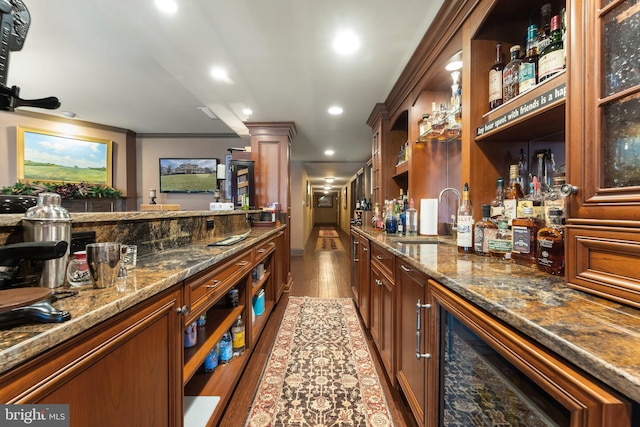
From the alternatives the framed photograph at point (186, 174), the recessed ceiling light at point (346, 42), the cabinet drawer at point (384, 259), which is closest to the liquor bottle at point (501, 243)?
the cabinet drawer at point (384, 259)

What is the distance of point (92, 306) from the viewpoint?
575mm

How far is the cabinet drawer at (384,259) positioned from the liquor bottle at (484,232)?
1.38 ft

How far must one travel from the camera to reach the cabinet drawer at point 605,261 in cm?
60

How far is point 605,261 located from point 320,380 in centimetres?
157

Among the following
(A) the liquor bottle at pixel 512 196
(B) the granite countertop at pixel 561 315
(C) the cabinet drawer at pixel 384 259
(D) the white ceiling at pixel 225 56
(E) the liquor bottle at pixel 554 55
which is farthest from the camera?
(D) the white ceiling at pixel 225 56

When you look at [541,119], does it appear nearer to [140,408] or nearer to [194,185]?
[140,408]

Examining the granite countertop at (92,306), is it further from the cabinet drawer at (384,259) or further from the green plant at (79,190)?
the green plant at (79,190)

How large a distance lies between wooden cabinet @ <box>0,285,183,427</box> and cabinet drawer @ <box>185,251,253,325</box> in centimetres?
8

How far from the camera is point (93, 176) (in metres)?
4.73

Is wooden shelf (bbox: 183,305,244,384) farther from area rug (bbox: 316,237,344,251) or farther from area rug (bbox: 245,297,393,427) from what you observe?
area rug (bbox: 316,237,344,251)

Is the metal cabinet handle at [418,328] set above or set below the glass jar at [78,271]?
below

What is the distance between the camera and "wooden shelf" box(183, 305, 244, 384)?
1124mm

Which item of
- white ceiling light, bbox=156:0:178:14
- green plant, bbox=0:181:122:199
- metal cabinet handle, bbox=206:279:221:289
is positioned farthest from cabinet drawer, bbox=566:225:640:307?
green plant, bbox=0:181:122:199

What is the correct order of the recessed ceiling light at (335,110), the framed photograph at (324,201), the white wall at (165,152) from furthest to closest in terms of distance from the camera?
the framed photograph at (324,201) < the white wall at (165,152) < the recessed ceiling light at (335,110)
